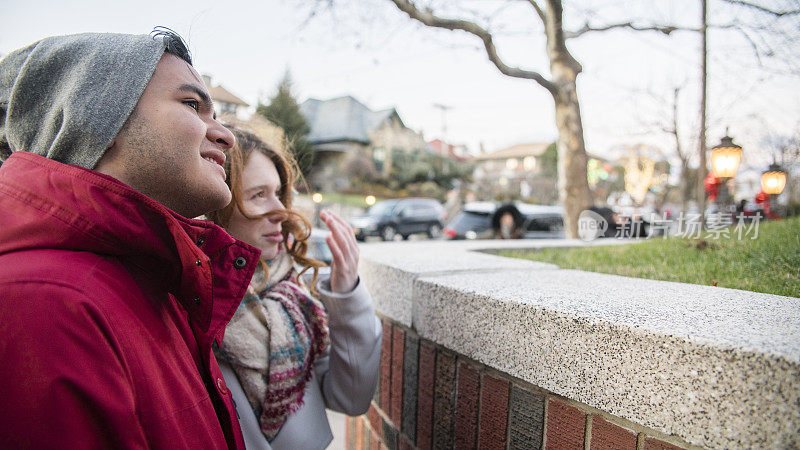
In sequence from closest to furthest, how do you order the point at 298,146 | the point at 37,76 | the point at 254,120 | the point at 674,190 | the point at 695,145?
the point at 37,76
the point at 254,120
the point at 298,146
the point at 695,145
the point at 674,190

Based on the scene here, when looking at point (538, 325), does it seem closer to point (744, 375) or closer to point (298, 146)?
point (744, 375)

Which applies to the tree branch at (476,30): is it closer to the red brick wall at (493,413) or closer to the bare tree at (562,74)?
the bare tree at (562,74)

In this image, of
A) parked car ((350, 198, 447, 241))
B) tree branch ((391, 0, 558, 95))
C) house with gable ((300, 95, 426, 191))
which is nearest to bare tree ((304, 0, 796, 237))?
tree branch ((391, 0, 558, 95))

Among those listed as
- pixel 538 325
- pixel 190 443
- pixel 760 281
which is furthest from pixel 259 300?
pixel 760 281

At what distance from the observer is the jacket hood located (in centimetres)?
81

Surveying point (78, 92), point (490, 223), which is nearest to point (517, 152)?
point (490, 223)

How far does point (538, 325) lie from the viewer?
1065 mm

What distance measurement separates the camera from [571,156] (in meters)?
6.57

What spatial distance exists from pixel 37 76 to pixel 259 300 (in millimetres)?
906

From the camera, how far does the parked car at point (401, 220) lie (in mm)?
19141

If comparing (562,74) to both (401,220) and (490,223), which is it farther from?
(401,220)

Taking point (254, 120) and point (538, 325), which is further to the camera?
point (254, 120)

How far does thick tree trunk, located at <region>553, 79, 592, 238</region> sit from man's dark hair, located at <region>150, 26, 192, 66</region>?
20.0 feet

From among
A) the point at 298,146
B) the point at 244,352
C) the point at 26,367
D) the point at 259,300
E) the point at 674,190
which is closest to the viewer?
the point at 26,367
